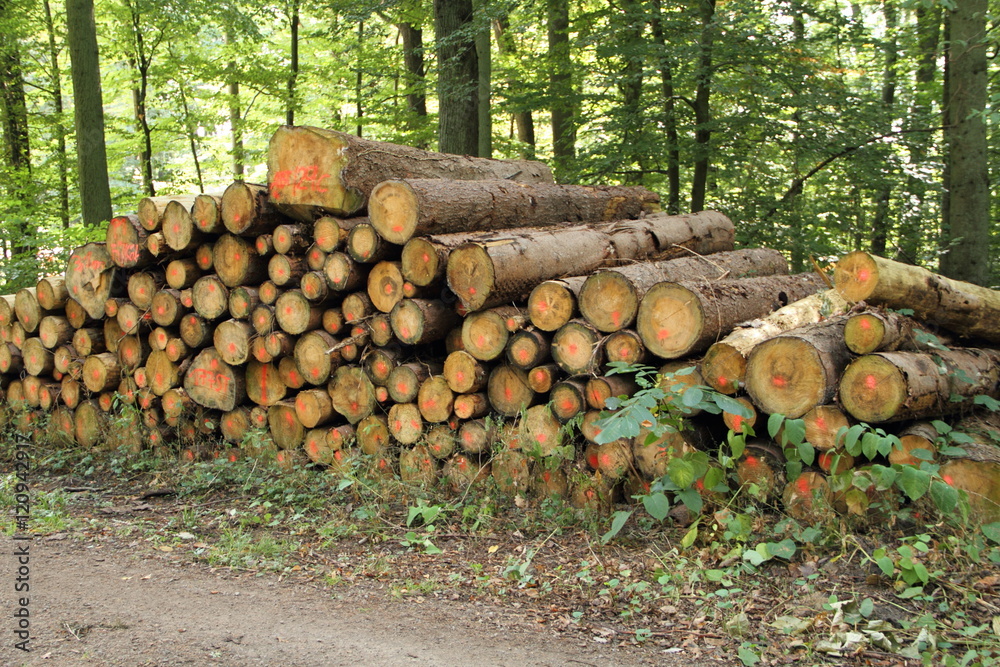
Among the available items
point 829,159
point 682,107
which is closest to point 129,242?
point 682,107

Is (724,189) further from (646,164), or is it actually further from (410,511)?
(410,511)

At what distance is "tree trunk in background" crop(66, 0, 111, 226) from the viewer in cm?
913

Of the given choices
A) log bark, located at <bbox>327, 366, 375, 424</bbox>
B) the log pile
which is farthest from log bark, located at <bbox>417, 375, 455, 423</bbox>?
log bark, located at <bbox>327, 366, 375, 424</bbox>

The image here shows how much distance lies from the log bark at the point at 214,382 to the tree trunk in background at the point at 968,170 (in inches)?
303

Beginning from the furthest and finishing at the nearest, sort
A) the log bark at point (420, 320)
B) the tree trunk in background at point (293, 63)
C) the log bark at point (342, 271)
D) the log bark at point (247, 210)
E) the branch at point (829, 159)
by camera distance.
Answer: the tree trunk in background at point (293, 63) → the branch at point (829, 159) → the log bark at point (247, 210) → the log bark at point (342, 271) → the log bark at point (420, 320)

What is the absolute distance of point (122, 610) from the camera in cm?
362

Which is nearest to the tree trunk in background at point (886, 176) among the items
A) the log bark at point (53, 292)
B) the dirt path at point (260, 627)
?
the dirt path at point (260, 627)

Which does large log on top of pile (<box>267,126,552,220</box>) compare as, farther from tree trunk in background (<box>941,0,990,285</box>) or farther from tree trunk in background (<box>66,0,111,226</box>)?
tree trunk in background (<box>941,0,990,285</box>)

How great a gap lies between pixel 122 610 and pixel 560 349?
9.28 feet

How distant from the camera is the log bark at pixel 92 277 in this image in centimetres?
655

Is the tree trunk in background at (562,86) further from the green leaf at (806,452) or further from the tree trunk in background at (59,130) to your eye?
Result: the tree trunk in background at (59,130)

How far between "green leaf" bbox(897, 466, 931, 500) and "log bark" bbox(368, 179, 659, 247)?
10.9 feet

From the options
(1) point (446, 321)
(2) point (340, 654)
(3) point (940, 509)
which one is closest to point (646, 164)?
(1) point (446, 321)

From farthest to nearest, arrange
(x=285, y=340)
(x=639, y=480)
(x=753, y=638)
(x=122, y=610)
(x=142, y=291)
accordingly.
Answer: (x=142, y=291) → (x=285, y=340) → (x=639, y=480) → (x=122, y=610) → (x=753, y=638)
